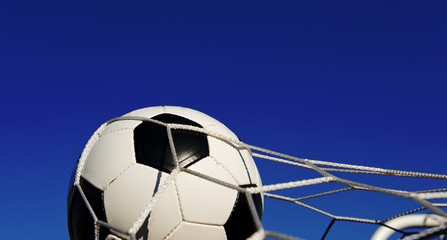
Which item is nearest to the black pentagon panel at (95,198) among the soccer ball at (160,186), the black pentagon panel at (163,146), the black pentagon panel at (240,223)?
the soccer ball at (160,186)

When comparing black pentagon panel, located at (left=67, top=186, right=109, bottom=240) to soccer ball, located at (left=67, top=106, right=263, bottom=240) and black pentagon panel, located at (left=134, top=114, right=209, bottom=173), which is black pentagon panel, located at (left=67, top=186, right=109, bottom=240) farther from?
black pentagon panel, located at (left=134, top=114, right=209, bottom=173)

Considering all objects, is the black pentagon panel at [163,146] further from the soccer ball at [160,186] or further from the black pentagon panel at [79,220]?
the black pentagon panel at [79,220]

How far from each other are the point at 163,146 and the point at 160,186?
1.20 feet

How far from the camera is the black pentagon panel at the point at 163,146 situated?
2740mm

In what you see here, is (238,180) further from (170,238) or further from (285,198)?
(285,198)

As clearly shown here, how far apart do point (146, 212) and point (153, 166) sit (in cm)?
43

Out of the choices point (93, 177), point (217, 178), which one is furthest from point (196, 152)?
point (93, 177)

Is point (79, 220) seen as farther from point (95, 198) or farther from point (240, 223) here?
point (240, 223)

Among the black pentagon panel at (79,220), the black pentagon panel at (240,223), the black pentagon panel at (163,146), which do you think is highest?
the black pentagon panel at (163,146)

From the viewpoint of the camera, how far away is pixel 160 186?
2562 millimetres

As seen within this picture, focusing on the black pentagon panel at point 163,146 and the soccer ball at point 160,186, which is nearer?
the soccer ball at point 160,186

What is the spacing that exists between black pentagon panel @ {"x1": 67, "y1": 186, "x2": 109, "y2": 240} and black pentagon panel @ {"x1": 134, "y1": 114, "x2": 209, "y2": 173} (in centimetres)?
63

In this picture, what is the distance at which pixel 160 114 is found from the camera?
3191 mm

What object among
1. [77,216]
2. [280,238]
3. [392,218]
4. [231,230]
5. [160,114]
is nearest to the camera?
[280,238]
